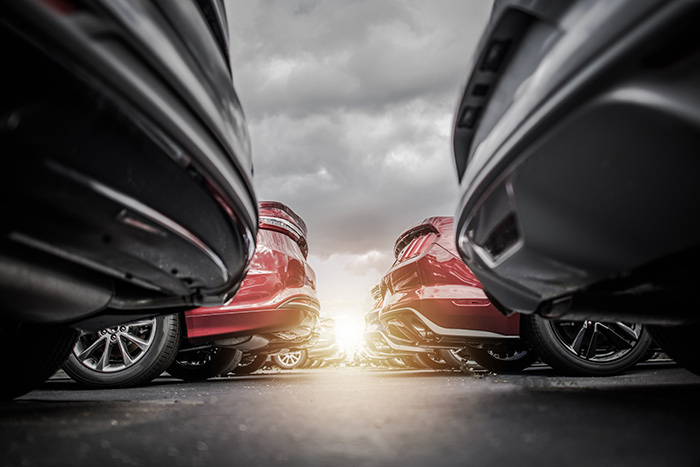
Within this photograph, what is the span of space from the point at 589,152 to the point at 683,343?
1.51 m

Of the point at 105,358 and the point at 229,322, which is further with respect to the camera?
the point at 229,322

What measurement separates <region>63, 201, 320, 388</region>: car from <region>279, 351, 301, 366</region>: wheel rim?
2.76 m

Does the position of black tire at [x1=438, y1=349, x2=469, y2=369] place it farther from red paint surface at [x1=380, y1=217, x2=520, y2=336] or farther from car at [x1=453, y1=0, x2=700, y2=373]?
car at [x1=453, y1=0, x2=700, y2=373]

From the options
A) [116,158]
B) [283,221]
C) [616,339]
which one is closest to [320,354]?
[283,221]

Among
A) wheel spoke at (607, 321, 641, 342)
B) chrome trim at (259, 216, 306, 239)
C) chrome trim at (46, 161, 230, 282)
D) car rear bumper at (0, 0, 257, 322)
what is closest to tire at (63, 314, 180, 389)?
chrome trim at (259, 216, 306, 239)

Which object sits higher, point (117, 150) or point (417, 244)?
point (417, 244)

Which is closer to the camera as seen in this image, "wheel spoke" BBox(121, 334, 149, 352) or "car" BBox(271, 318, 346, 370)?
"wheel spoke" BBox(121, 334, 149, 352)

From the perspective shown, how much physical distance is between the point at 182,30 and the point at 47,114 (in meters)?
0.38

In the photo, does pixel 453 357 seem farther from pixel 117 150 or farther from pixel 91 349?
pixel 117 150

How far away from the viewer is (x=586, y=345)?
8.96ft

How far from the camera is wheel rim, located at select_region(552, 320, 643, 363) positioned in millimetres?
2662

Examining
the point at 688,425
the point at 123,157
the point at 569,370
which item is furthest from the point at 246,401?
the point at 569,370

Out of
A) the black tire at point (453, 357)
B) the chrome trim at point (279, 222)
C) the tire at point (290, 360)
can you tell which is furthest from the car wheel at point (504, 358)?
the tire at point (290, 360)

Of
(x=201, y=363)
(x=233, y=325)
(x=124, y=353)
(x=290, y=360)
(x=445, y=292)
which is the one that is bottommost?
(x=290, y=360)
